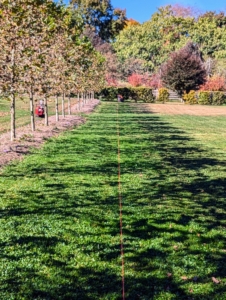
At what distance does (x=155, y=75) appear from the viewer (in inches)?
3553

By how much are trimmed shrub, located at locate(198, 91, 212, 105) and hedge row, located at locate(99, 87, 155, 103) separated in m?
8.80

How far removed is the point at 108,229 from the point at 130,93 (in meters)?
62.6

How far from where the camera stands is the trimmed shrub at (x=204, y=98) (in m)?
69.2

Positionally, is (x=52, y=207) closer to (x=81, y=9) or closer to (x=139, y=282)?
(x=139, y=282)

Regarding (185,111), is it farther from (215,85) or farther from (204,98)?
(215,85)

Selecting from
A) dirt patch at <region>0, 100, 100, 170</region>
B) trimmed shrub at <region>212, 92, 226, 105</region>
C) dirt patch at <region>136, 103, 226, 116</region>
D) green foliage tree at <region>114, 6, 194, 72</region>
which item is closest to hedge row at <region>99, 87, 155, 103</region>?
trimmed shrub at <region>212, 92, 226, 105</region>

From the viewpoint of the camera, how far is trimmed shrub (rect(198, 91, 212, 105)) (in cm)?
6919

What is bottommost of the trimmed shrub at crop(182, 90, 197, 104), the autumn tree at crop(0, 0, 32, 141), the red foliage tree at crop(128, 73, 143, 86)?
the trimmed shrub at crop(182, 90, 197, 104)

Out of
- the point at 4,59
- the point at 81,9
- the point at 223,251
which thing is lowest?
the point at 223,251

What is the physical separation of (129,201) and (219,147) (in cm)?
1093

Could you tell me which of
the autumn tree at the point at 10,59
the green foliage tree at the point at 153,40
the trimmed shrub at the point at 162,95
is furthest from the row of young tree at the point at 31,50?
the green foliage tree at the point at 153,40

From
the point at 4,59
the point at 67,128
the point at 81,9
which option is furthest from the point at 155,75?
the point at 4,59

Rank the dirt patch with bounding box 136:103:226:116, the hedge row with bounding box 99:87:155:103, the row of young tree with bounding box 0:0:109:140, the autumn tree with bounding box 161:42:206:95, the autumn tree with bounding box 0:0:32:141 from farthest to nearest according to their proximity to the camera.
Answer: the autumn tree with bounding box 161:42:206:95 → the hedge row with bounding box 99:87:155:103 → the dirt patch with bounding box 136:103:226:116 → the autumn tree with bounding box 0:0:32:141 → the row of young tree with bounding box 0:0:109:140

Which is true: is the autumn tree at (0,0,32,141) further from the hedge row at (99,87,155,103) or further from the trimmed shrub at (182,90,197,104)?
the trimmed shrub at (182,90,197,104)
